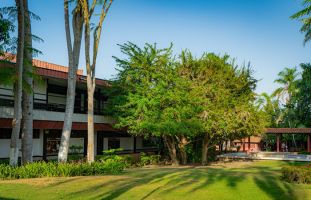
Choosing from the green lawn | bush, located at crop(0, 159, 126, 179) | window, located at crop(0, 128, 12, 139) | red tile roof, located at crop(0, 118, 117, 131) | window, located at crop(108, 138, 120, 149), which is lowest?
the green lawn

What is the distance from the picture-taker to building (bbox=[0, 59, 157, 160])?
25125mm

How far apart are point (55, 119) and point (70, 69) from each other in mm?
5963

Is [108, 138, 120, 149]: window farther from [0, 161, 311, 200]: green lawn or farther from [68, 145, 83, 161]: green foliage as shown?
[0, 161, 311, 200]: green lawn

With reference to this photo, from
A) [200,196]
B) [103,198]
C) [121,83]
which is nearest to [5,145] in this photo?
[121,83]

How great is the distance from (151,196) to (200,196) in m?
1.77

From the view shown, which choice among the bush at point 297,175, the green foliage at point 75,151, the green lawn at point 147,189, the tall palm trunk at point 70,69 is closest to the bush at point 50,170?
the green lawn at point 147,189

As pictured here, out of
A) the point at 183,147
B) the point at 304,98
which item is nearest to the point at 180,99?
the point at 183,147

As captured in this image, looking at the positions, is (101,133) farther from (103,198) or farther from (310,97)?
(310,97)

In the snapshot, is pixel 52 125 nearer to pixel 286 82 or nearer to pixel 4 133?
pixel 4 133

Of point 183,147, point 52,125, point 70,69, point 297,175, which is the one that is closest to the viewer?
point 297,175

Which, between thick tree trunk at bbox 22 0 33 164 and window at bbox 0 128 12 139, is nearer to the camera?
thick tree trunk at bbox 22 0 33 164

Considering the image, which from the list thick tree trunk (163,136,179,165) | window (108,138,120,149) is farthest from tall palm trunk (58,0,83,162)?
window (108,138,120,149)

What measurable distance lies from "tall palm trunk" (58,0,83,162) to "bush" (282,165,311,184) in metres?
13.1

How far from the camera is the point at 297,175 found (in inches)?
635
